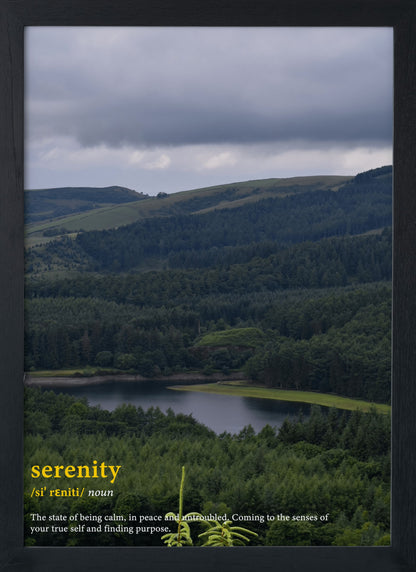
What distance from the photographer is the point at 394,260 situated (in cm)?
133

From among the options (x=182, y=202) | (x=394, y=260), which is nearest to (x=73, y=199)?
(x=182, y=202)

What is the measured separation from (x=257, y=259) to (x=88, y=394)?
2.31ft

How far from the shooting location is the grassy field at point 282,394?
5.56 feet

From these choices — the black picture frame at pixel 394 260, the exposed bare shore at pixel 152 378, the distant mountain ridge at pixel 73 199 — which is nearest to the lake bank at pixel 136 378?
the exposed bare shore at pixel 152 378

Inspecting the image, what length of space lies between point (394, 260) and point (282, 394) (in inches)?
23.2

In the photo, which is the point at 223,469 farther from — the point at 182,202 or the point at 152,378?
the point at 182,202

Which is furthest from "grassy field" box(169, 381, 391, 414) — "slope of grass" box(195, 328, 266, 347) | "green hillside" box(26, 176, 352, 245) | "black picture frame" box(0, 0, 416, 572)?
"green hillside" box(26, 176, 352, 245)

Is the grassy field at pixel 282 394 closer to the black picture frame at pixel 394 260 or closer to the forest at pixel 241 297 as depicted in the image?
the forest at pixel 241 297

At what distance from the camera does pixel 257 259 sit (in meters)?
1.77

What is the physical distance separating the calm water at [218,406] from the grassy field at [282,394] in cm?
1

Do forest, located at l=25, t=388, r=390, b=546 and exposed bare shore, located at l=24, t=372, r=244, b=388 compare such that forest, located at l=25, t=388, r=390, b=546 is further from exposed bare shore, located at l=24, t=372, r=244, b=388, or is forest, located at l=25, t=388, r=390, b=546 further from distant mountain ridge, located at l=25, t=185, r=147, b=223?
distant mountain ridge, located at l=25, t=185, r=147, b=223

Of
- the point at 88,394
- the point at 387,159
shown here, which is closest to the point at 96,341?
the point at 88,394

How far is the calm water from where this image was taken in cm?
169

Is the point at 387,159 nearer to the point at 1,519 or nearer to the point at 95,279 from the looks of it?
the point at 95,279
